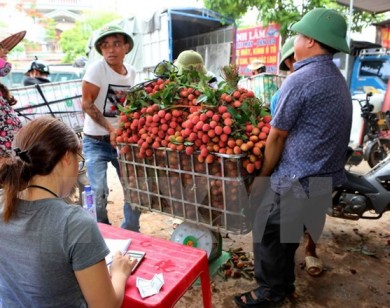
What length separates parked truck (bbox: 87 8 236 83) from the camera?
823cm

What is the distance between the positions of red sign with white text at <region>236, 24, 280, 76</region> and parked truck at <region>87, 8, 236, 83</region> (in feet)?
1.70

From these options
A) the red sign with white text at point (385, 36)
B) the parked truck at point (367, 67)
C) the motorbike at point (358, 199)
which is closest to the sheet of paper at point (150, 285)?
Answer: the motorbike at point (358, 199)

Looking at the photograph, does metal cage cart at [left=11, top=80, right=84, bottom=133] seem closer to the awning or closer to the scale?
the scale

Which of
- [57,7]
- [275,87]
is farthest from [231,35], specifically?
[57,7]

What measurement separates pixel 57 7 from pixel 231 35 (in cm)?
2067

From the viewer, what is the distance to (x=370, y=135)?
16.8ft

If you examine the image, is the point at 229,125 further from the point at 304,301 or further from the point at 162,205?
the point at 304,301

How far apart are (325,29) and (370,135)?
3.87 meters

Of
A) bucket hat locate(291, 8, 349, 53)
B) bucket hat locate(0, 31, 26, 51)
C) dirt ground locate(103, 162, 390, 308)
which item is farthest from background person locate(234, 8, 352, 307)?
bucket hat locate(0, 31, 26, 51)

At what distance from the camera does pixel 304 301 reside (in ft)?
7.60

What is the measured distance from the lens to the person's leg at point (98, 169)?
2.72 meters

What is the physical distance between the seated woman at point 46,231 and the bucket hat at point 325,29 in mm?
1334

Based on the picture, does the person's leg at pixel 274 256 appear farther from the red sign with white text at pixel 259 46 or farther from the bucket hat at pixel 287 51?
the red sign with white text at pixel 259 46

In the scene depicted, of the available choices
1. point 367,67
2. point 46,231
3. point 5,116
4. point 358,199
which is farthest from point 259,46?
point 46,231
